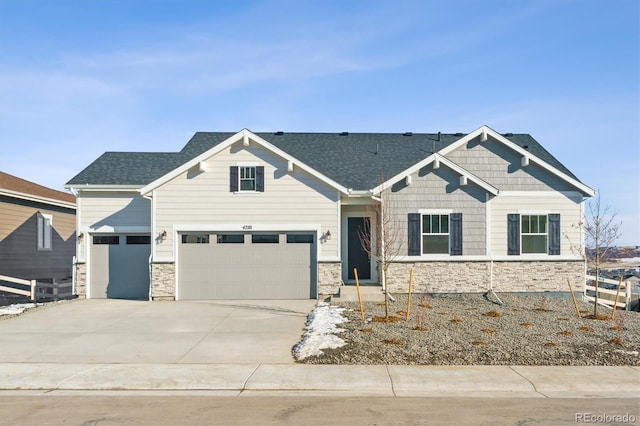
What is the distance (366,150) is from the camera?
2172cm

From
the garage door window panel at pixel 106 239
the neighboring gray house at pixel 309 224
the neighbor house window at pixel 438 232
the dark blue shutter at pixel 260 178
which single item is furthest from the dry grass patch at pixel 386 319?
the garage door window panel at pixel 106 239

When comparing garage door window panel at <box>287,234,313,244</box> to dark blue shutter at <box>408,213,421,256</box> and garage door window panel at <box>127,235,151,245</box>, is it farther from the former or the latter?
garage door window panel at <box>127,235,151,245</box>

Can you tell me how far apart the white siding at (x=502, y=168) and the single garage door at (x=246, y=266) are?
6.70 meters

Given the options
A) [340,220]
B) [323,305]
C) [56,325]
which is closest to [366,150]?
[340,220]

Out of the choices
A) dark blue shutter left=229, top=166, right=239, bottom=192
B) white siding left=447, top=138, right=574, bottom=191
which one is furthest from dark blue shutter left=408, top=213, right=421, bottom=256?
dark blue shutter left=229, top=166, right=239, bottom=192

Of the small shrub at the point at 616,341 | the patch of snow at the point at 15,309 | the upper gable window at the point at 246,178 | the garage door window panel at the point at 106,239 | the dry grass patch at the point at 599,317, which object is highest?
the upper gable window at the point at 246,178

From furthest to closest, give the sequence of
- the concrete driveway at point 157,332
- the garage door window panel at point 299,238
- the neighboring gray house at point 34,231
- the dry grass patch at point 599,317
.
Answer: the neighboring gray house at point 34,231 < the garage door window panel at point 299,238 < the dry grass patch at point 599,317 < the concrete driveway at point 157,332

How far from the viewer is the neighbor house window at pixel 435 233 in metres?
18.1

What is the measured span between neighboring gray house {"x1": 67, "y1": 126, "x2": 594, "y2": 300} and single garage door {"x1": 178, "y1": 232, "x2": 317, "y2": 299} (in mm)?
35

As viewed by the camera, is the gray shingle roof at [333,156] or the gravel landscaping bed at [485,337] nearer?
the gravel landscaping bed at [485,337]

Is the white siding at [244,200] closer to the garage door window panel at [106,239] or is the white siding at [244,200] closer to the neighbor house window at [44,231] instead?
the garage door window panel at [106,239]

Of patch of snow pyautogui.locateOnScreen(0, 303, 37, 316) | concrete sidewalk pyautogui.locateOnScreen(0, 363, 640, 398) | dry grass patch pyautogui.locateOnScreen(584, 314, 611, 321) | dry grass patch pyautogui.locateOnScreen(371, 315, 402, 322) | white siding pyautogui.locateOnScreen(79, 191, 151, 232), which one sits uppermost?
white siding pyautogui.locateOnScreen(79, 191, 151, 232)

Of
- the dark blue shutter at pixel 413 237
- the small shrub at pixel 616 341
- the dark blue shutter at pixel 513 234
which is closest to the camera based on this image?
the small shrub at pixel 616 341

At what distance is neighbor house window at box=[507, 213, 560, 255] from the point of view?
1841 centimetres
